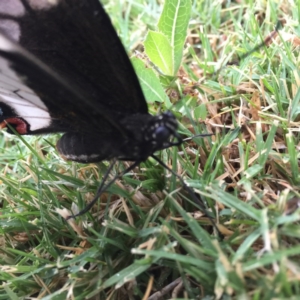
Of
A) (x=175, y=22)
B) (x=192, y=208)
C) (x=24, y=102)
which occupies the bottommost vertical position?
(x=192, y=208)

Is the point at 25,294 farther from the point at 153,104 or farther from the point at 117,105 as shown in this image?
the point at 153,104

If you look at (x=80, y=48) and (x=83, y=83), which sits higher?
(x=80, y=48)

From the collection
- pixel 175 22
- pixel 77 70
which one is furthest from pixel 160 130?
pixel 175 22

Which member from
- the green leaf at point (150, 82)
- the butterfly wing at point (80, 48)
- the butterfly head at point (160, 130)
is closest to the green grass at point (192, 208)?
the green leaf at point (150, 82)

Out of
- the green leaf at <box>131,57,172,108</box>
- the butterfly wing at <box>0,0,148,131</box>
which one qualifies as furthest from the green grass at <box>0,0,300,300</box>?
the butterfly wing at <box>0,0,148,131</box>

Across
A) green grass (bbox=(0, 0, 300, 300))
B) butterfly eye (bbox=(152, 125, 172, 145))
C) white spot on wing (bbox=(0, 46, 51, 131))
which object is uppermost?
white spot on wing (bbox=(0, 46, 51, 131))

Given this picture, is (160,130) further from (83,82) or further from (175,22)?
(175,22)

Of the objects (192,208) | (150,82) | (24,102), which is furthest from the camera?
(150,82)

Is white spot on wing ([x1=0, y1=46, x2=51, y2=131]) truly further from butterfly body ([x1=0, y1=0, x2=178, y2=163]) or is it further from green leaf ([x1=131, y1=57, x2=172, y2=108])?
green leaf ([x1=131, y1=57, x2=172, y2=108])
